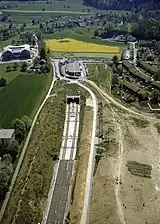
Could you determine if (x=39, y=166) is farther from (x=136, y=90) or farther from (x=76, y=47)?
(x=76, y=47)

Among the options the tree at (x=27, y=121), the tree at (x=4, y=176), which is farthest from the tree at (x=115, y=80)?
the tree at (x=4, y=176)

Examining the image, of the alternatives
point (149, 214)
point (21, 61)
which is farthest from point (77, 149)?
point (21, 61)

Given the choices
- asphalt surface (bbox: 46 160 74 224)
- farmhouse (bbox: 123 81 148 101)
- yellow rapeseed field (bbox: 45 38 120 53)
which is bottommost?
yellow rapeseed field (bbox: 45 38 120 53)

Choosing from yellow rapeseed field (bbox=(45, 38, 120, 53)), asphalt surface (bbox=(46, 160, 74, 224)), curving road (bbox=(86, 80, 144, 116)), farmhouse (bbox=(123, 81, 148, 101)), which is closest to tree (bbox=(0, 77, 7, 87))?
curving road (bbox=(86, 80, 144, 116))

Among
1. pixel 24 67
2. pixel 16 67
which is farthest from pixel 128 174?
pixel 16 67

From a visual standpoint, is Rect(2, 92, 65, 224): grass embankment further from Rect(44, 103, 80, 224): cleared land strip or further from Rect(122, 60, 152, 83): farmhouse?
Rect(122, 60, 152, 83): farmhouse

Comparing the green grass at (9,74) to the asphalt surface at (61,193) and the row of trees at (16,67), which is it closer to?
the row of trees at (16,67)

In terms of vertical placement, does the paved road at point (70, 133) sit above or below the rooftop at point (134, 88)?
below
